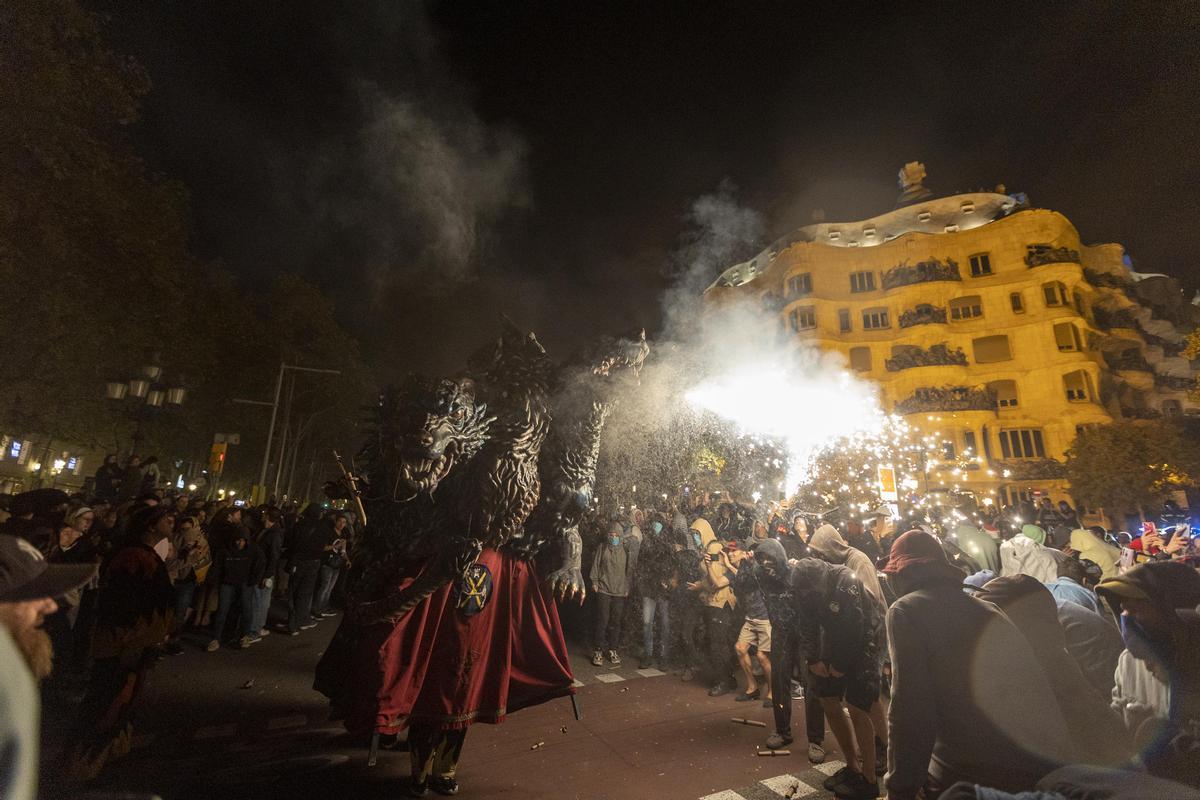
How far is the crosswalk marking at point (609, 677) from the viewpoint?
6.64 meters

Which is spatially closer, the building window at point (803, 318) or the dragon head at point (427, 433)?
the dragon head at point (427, 433)

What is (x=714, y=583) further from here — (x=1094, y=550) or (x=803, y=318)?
(x=803, y=318)

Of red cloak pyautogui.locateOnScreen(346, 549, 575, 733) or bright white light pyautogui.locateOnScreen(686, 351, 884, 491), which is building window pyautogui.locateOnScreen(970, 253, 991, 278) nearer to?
bright white light pyautogui.locateOnScreen(686, 351, 884, 491)

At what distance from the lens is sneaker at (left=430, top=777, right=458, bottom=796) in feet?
12.1

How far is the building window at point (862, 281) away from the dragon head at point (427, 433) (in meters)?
39.1

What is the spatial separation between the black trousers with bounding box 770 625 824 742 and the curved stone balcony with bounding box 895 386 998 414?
31087 millimetres

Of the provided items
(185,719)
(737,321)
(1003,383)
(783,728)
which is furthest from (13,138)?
(1003,383)

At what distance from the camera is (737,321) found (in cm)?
2475

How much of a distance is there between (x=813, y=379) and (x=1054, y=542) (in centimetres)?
2116

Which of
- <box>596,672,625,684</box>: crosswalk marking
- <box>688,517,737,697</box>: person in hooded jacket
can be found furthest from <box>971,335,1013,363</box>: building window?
<box>596,672,625,684</box>: crosswalk marking

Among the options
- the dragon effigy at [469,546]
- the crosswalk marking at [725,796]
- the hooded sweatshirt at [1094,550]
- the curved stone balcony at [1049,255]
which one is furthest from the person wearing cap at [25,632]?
the curved stone balcony at [1049,255]

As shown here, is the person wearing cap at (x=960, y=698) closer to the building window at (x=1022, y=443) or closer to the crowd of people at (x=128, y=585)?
the crowd of people at (x=128, y=585)

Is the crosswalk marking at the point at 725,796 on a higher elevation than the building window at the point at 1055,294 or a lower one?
lower

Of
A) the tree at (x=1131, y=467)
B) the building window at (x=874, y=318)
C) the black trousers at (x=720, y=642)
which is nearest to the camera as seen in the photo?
the black trousers at (x=720, y=642)
